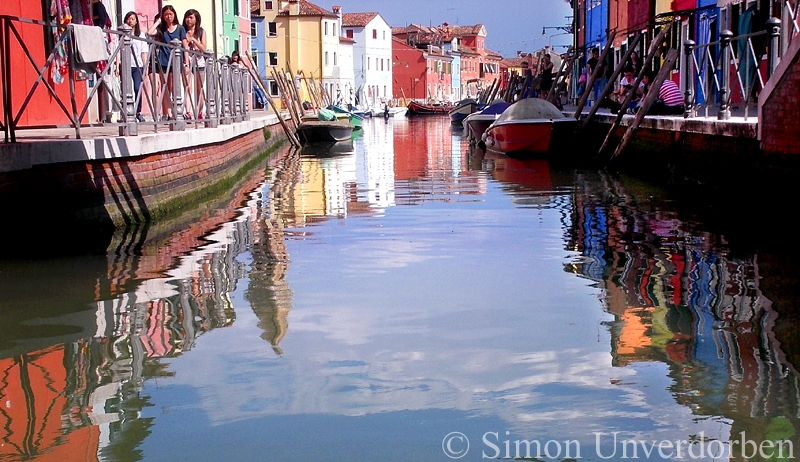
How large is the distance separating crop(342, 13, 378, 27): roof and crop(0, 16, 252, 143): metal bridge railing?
3037 inches

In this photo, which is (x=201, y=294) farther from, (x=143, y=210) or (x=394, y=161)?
(x=394, y=161)

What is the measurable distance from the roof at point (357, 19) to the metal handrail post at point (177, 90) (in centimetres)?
8223

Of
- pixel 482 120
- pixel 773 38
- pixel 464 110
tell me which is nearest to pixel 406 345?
pixel 773 38

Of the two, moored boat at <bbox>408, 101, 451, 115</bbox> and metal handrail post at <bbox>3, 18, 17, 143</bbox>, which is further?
moored boat at <bbox>408, 101, 451, 115</bbox>

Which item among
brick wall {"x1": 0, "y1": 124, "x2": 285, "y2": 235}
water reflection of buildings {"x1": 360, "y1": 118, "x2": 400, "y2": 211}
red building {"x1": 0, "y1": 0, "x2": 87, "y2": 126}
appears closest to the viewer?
Result: brick wall {"x1": 0, "y1": 124, "x2": 285, "y2": 235}

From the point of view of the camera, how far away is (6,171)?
7.74 metres

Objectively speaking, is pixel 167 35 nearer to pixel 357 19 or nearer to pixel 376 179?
pixel 376 179

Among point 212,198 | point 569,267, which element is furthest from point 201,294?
point 212,198

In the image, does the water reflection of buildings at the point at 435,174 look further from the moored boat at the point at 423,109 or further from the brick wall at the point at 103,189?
the moored boat at the point at 423,109

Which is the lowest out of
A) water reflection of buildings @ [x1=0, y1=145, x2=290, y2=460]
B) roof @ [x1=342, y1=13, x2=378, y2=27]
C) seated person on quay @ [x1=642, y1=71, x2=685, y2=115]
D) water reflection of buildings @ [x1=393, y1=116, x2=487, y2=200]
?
water reflection of buildings @ [x1=393, y1=116, x2=487, y2=200]

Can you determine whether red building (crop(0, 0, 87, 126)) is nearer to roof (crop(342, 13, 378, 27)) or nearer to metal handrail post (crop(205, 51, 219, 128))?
metal handrail post (crop(205, 51, 219, 128))

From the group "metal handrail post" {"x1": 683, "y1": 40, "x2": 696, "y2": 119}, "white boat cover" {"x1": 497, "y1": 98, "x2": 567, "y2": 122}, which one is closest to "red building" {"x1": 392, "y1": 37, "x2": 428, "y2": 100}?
"white boat cover" {"x1": 497, "y1": 98, "x2": 567, "y2": 122}

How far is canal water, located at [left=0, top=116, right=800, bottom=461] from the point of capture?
396 cm

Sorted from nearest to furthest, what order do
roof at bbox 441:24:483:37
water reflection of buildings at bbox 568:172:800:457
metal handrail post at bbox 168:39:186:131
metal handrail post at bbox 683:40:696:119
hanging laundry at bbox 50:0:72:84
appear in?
water reflection of buildings at bbox 568:172:800:457
metal handrail post at bbox 168:39:186:131
hanging laundry at bbox 50:0:72:84
metal handrail post at bbox 683:40:696:119
roof at bbox 441:24:483:37
